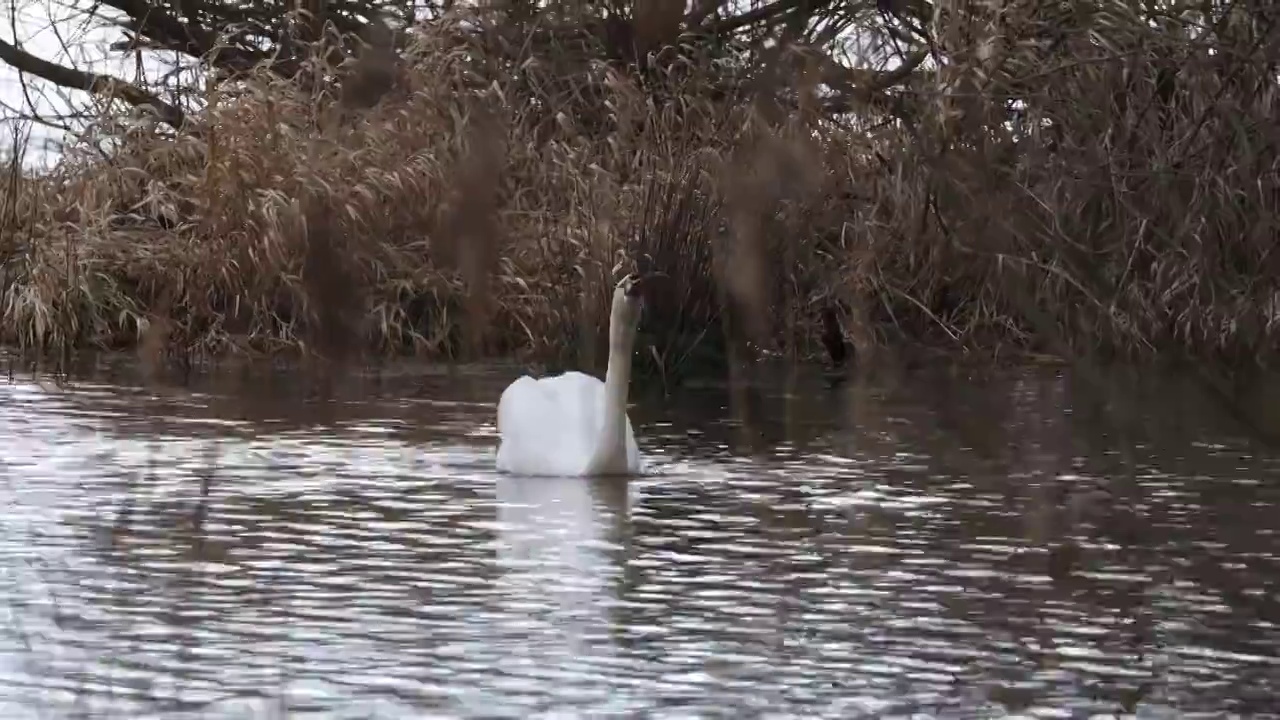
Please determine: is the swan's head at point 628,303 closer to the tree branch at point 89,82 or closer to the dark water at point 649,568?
the dark water at point 649,568

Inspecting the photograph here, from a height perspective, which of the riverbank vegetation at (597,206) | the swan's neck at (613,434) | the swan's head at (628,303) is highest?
the riverbank vegetation at (597,206)

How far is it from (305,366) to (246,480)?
601 cm

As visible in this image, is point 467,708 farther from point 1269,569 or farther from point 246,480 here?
point 246,480

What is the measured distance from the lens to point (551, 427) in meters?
10.4

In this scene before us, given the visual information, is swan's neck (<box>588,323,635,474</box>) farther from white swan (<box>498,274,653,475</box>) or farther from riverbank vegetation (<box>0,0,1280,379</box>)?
riverbank vegetation (<box>0,0,1280,379</box>)

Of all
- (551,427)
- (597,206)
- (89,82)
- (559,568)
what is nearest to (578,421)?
(551,427)

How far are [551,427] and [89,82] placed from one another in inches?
408

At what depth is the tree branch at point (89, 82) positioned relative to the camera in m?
18.6

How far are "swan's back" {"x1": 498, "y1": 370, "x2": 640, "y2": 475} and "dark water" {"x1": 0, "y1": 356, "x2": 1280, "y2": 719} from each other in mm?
139

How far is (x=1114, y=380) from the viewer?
13.5m

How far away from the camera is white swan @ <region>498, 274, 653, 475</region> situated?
999cm

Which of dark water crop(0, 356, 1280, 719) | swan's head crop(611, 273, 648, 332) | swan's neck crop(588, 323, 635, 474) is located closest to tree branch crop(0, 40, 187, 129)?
dark water crop(0, 356, 1280, 719)

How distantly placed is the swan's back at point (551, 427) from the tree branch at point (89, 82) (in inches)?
309

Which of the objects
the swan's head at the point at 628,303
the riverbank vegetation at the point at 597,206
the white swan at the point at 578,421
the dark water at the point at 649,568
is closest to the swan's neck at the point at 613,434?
the white swan at the point at 578,421
